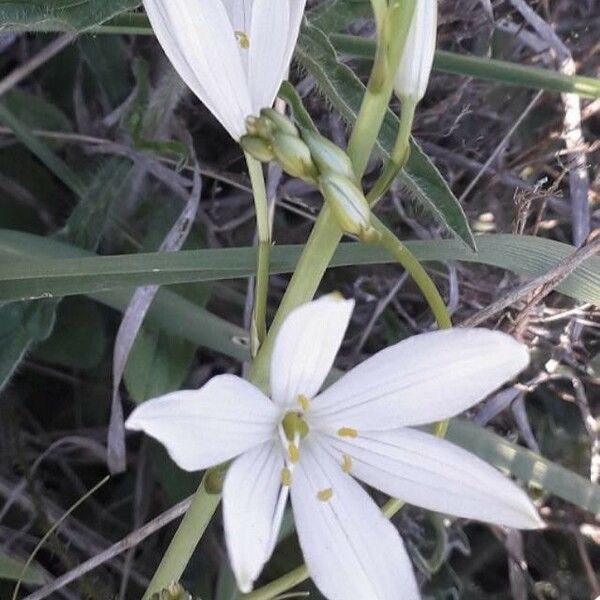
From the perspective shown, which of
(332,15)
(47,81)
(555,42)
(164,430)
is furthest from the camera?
(47,81)

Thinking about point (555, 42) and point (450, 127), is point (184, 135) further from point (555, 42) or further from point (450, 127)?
point (555, 42)

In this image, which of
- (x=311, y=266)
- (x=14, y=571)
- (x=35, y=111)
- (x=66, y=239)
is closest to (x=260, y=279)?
(x=311, y=266)

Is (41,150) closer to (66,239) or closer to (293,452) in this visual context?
(66,239)

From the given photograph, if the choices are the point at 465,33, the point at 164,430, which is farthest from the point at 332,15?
the point at 164,430

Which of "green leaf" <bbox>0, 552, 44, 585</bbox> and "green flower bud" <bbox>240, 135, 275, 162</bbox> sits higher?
"green flower bud" <bbox>240, 135, 275, 162</bbox>

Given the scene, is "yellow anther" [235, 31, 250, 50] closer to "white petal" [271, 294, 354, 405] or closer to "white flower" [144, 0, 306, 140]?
"white flower" [144, 0, 306, 140]

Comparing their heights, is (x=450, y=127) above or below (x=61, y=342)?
above

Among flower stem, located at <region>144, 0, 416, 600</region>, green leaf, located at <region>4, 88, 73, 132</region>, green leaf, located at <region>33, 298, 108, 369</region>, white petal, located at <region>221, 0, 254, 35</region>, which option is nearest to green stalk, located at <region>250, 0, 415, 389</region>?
flower stem, located at <region>144, 0, 416, 600</region>
